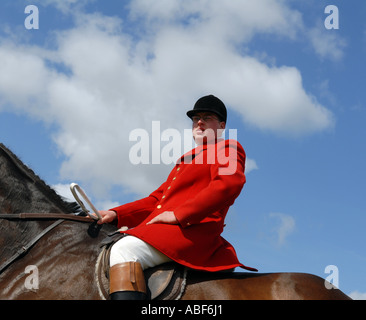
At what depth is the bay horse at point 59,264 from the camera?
577cm

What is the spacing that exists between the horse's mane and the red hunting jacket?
1.23m

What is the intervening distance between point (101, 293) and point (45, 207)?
166 cm

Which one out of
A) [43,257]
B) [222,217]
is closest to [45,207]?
[43,257]

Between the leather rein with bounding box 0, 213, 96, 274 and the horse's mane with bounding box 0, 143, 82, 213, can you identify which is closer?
the leather rein with bounding box 0, 213, 96, 274

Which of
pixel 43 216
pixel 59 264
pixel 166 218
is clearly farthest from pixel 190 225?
pixel 43 216

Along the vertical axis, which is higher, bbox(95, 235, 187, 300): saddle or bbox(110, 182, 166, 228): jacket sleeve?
bbox(110, 182, 166, 228): jacket sleeve

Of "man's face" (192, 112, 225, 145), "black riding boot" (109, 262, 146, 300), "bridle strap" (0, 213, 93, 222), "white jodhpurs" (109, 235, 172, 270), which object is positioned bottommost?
"black riding boot" (109, 262, 146, 300)

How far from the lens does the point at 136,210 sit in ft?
23.9

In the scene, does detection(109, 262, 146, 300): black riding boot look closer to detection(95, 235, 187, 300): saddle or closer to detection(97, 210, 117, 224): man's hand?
detection(95, 235, 187, 300): saddle

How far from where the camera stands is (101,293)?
18.6 feet

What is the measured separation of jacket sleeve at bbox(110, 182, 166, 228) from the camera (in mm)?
7137

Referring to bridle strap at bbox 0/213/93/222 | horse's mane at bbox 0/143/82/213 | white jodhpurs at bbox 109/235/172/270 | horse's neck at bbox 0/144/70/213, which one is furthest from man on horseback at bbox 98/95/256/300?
horse's neck at bbox 0/144/70/213

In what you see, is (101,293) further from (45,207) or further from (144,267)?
(45,207)

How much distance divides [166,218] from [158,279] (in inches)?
30.6
